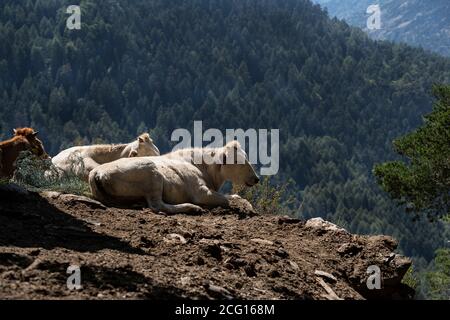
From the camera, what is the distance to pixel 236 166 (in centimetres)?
1121

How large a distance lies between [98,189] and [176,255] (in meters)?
3.38

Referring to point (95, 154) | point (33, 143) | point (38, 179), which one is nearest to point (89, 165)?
point (95, 154)

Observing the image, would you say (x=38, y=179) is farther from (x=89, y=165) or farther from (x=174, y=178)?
(x=89, y=165)

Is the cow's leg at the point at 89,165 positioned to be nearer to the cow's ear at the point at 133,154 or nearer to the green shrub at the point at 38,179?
the cow's ear at the point at 133,154

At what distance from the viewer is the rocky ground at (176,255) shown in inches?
209

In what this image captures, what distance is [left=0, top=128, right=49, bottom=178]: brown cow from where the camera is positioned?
34.2ft

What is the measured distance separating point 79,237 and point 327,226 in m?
3.29

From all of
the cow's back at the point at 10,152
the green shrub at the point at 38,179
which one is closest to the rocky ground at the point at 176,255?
the green shrub at the point at 38,179

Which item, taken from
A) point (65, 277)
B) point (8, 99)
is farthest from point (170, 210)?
point (8, 99)

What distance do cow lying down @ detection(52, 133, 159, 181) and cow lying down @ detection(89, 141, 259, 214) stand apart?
2456mm

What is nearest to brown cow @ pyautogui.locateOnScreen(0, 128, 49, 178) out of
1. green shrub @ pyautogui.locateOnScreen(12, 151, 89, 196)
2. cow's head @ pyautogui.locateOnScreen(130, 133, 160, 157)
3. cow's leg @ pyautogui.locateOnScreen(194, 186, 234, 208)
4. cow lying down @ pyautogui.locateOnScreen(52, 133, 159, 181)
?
green shrub @ pyautogui.locateOnScreen(12, 151, 89, 196)

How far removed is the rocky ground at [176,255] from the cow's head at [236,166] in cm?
152

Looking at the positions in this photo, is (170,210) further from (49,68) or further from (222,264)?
(49,68)
